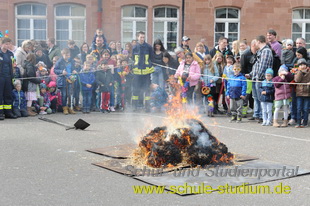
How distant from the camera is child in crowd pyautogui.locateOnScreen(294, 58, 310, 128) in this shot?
1273 centimetres

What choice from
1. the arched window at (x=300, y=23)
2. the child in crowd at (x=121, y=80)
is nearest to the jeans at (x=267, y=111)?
the child in crowd at (x=121, y=80)

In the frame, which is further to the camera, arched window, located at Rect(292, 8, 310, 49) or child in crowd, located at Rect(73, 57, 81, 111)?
arched window, located at Rect(292, 8, 310, 49)

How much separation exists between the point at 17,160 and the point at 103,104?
732 cm

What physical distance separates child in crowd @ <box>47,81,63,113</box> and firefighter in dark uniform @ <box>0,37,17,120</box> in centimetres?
149

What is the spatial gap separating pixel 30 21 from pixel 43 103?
9.86 meters

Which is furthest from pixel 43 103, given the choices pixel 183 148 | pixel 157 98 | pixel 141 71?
pixel 183 148

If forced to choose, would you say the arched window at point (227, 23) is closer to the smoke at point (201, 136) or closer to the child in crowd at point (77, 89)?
the child in crowd at point (77, 89)

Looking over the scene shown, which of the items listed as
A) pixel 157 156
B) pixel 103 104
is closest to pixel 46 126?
pixel 103 104

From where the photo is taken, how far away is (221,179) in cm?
718

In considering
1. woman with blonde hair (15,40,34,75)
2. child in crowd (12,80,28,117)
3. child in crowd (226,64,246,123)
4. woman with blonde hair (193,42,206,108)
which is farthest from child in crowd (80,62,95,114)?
child in crowd (226,64,246,123)

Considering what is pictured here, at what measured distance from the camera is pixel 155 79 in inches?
648

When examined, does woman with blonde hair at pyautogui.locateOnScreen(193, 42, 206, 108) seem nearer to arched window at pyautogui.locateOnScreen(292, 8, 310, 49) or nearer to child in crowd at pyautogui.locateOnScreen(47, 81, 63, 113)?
child in crowd at pyautogui.locateOnScreen(47, 81, 63, 113)

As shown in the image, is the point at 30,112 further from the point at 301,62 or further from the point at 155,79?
the point at 301,62

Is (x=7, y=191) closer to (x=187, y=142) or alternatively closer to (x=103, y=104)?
(x=187, y=142)
